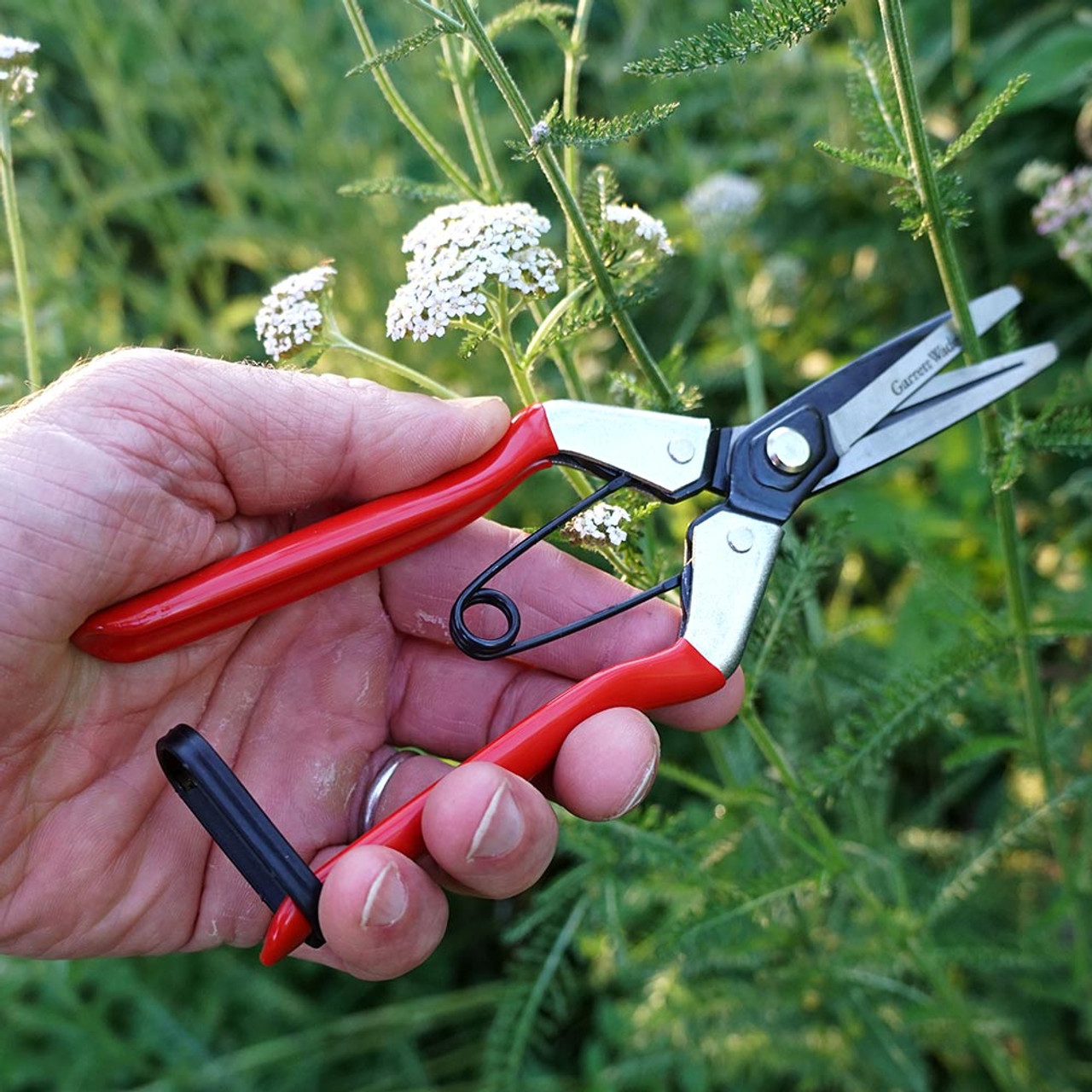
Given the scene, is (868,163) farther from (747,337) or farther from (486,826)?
(747,337)

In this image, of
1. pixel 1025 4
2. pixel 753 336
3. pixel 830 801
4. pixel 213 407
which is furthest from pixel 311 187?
pixel 830 801

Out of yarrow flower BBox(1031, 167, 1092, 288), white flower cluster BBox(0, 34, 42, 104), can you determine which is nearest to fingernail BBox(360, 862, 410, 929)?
white flower cluster BBox(0, 34, 42, 104)

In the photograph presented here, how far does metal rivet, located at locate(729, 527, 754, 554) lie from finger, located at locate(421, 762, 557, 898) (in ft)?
1.00

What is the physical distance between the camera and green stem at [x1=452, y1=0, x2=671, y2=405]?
98 centimetres

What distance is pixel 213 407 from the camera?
3.82 ft

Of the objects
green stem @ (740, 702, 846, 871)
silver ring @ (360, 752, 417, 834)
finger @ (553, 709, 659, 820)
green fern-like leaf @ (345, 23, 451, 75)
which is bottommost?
green stem @ (740, 702, 846, 871)

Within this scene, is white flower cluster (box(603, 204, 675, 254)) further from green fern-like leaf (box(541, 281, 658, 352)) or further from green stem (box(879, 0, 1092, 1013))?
green stem (box(879, 0, 1092, 1013))

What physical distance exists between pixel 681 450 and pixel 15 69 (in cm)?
83

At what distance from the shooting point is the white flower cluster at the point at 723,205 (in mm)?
1993

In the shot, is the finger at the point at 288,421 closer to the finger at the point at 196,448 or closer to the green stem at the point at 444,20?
the finger at the point at 196,448

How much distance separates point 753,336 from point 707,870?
3.15 ft

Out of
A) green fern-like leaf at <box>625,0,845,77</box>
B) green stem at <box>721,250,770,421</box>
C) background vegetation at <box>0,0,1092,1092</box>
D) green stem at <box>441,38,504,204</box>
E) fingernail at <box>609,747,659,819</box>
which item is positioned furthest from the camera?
green stem at <box>721,250,770,421</box>

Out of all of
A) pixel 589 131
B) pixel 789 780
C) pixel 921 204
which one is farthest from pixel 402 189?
pixel 789 780

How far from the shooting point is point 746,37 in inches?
34.4
